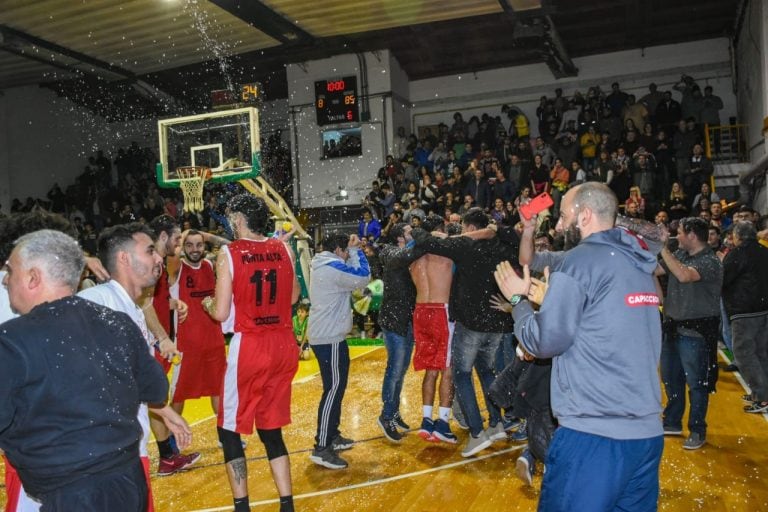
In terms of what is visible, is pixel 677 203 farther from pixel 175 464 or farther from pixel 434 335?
pixel 175 464

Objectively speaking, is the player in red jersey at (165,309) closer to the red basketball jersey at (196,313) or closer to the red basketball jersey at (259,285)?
the red basketball jersey at (196,313)

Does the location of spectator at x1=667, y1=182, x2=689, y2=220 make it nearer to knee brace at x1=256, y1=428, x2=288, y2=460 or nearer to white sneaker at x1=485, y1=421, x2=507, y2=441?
white sneaker at x1=485, y1=421, x2=507, y2=441

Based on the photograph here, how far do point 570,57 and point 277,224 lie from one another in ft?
35.8

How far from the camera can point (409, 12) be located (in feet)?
50.3

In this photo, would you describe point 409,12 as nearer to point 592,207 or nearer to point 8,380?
point 592,207

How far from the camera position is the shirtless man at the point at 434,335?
5.81m

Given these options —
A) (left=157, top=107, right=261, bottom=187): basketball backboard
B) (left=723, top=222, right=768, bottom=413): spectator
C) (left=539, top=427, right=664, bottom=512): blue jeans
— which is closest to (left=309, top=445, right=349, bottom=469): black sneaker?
(left=539, top=427, right=664, bottom=512): blue jeans

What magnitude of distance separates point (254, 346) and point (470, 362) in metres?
2.10

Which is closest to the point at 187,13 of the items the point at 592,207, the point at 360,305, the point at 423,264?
the point at 360,305

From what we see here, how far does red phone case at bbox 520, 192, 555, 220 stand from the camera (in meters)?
3.34

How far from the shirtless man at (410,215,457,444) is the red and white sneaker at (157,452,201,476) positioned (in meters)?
1.99

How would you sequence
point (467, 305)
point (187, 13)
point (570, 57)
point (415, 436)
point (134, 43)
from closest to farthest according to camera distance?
point (467, 305)
point (415, 436)
point (187, 13)
point (134, 43)
point (570, 57)

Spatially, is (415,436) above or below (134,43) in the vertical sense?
below

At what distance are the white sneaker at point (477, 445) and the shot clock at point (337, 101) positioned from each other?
48.1ft
